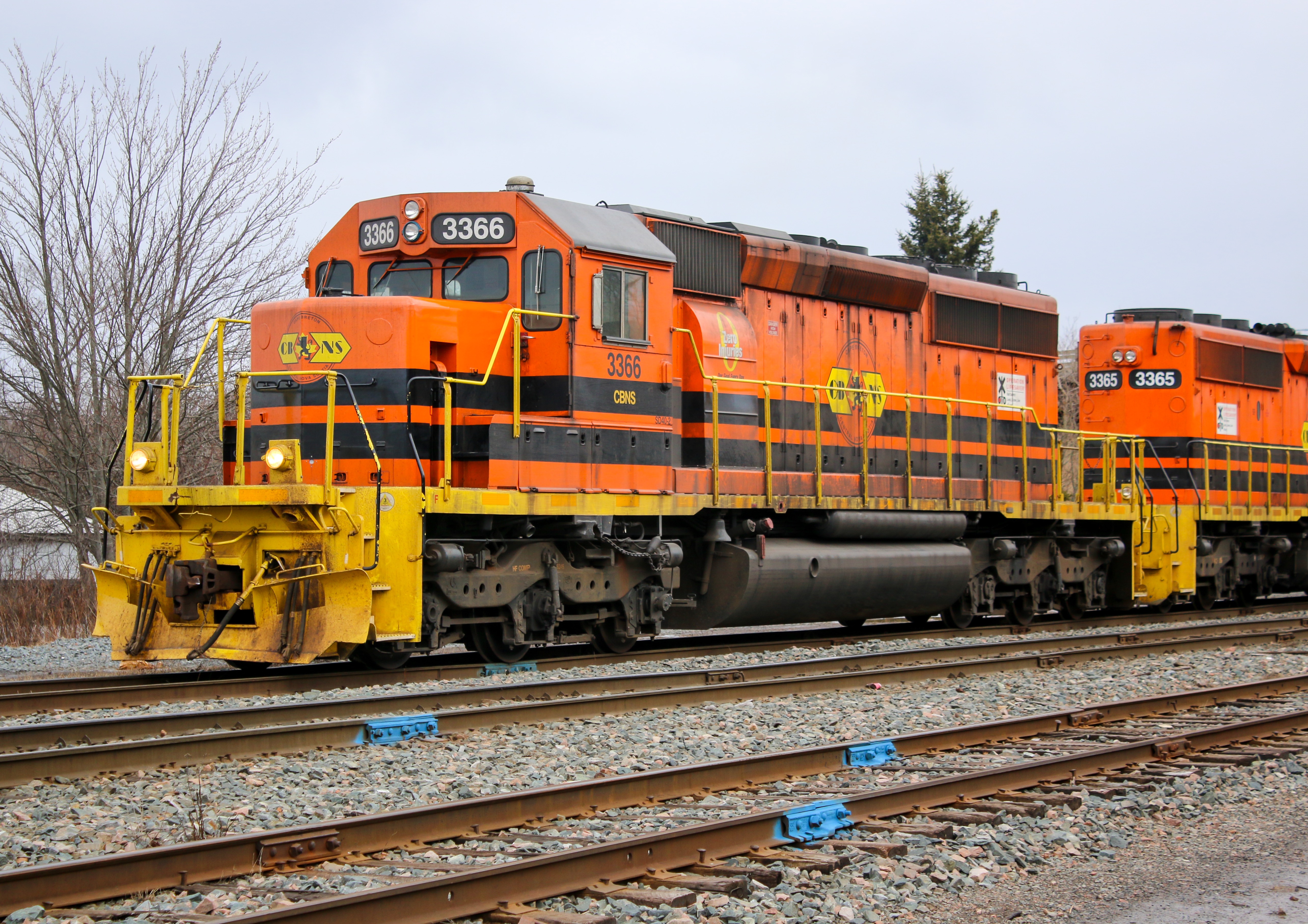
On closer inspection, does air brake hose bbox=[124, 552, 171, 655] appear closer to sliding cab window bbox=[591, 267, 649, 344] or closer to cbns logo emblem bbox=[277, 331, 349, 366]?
cbns logo emblem bbox=[277, 331, 349, 366]

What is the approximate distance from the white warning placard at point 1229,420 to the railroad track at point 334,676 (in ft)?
21.9

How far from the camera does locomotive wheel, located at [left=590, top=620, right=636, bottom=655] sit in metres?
10.9

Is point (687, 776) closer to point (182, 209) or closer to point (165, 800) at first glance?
point (165, 800)

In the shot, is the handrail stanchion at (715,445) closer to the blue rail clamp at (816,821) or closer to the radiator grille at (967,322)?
the radiator grille at (967,322)

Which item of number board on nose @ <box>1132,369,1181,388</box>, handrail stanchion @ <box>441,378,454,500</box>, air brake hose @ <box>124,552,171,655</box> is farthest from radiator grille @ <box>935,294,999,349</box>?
air brake hose @ <box>124,552,171,655</box>

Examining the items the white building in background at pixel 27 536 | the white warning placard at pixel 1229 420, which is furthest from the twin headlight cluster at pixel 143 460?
the white warning placard at pixel 1229 420

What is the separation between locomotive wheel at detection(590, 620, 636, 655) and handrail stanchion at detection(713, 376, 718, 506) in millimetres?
1372

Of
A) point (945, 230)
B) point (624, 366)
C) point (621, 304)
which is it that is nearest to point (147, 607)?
point (624, 366)

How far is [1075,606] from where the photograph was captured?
636 inches

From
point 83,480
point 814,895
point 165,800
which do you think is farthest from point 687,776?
point 83,480

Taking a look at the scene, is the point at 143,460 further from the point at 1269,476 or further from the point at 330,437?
the point at 1269,476

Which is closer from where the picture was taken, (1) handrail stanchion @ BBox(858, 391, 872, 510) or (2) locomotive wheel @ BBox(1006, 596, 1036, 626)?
(1) handrail stanchion @ BBox(858, 391, 872, 510)

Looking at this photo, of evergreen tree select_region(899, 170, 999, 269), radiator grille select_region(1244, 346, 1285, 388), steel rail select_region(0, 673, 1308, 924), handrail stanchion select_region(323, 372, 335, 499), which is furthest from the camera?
evergreen tree select_region(899, 170, 999, 269)

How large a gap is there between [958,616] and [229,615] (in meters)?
8.67
